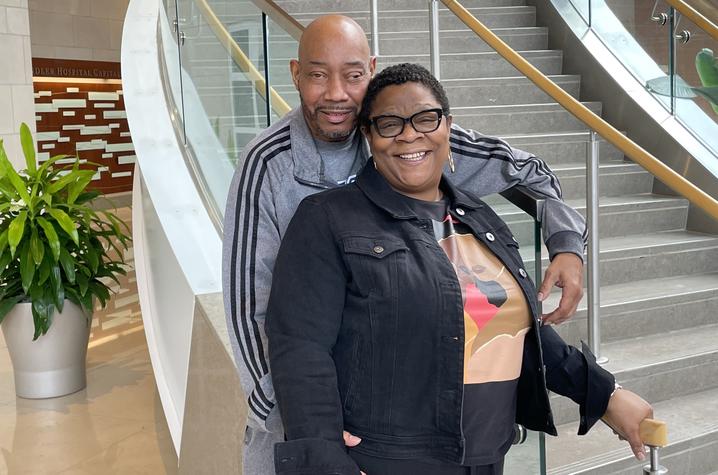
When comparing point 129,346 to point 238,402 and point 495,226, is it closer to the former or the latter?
point 238,402

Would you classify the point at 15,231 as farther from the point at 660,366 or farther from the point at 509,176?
the point at 509,176

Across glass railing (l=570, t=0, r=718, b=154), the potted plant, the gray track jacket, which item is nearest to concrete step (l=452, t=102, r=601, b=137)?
glass railing (l=570, t=0, r=718, b=154)

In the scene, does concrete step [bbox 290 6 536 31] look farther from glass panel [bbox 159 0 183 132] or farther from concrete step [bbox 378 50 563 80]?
glass panel [bbox 159 0 183 132]

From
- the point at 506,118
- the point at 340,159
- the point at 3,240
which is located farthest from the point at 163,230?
the point at 340,159

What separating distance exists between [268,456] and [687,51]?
3638 mm

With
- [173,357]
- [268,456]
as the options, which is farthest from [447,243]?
[173,357]

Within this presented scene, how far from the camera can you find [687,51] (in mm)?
4309

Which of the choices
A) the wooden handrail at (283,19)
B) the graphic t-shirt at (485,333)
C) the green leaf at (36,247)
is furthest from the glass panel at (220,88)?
the graphic t-shirt at (485,333)

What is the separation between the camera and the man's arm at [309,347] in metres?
1.22

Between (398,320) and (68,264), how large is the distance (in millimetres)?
3884

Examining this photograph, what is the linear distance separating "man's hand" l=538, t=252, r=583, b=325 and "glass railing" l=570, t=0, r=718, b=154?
2967 millimetres

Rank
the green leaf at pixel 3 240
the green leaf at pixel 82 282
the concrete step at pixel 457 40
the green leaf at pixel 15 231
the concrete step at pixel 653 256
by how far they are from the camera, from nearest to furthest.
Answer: the concrete step at pixel 653 256, the green leaf at pixel 15 231, the green leaf at pixel 3 240, the green leaf at pixel 82 282, the concrete step at pixel 457 40

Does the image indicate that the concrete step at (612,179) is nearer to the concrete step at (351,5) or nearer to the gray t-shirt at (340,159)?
the concrete step at (351,5)

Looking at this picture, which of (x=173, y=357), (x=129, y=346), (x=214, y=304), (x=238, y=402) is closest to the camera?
(x=238, y=402)
